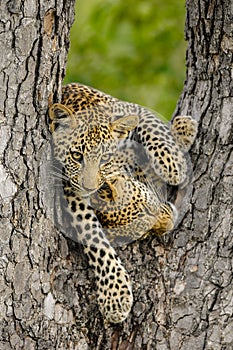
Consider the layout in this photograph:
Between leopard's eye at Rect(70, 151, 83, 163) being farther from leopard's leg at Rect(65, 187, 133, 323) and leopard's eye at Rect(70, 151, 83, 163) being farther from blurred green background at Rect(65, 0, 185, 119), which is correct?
blurred green background at Rect(65, 0, 185, 119)

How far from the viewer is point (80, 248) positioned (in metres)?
5.61

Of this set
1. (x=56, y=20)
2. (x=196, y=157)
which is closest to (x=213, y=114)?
(x=196, y=157)

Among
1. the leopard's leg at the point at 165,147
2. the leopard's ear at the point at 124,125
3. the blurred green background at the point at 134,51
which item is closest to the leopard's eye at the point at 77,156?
the leopard's ear at the point at 124,125

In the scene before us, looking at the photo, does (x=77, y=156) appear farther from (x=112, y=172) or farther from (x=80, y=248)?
(x=80, y=248)

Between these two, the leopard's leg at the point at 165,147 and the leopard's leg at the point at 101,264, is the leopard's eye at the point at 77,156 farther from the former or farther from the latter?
the leopard's leg at the point at 165,147

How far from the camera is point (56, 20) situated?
5.22m

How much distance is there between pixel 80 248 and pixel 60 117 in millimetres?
868

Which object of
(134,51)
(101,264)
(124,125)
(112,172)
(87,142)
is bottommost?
(101,264)

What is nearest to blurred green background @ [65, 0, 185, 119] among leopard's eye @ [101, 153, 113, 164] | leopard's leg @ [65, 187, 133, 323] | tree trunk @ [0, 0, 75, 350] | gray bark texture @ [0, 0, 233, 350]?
gray bark texture @ [0, 0, 233, 350]

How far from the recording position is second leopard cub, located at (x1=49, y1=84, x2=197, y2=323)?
5559mm

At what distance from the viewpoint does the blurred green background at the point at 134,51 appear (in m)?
11.1

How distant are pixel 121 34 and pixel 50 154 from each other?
19.6 ft

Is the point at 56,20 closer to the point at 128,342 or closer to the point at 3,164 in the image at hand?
the point at 3,164

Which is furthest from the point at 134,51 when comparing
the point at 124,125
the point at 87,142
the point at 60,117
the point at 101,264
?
the point at 101,264
